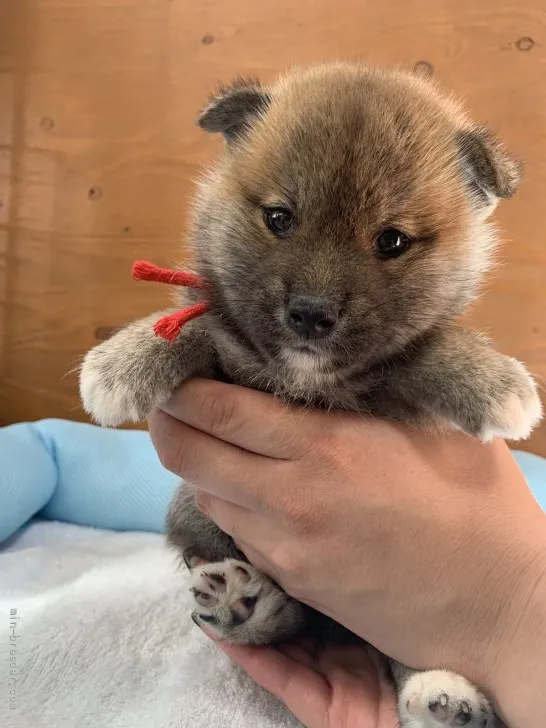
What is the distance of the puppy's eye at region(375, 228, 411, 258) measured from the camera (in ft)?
4.22

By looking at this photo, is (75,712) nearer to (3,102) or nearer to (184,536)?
(184,536)

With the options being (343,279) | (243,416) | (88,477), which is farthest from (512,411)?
(88,477)

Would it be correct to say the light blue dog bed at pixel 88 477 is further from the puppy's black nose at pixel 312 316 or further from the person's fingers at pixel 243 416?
the puppy's black nose at pixel 312 316

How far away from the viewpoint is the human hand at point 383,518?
1.29 meters

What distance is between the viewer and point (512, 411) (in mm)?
1344

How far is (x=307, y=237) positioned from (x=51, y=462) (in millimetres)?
2032

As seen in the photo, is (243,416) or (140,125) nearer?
(243,416)

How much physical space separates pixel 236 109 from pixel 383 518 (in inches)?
41.8

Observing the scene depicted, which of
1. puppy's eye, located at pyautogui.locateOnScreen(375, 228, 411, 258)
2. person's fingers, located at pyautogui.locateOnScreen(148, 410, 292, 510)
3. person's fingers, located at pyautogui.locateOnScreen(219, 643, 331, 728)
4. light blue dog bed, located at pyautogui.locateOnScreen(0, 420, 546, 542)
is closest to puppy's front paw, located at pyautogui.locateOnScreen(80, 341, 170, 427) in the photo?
person's fingers, located at pyautogui.locateOnScreen(148, 410, 292, 510)

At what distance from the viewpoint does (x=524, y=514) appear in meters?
1.37

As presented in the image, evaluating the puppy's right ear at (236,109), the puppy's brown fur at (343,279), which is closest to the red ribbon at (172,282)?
the puppy's brown fur at (343,279)

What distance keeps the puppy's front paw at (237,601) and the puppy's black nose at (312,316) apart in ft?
2.25

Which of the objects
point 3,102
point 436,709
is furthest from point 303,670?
point 3,102

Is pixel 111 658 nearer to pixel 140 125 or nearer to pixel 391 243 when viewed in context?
pixel 391 243
